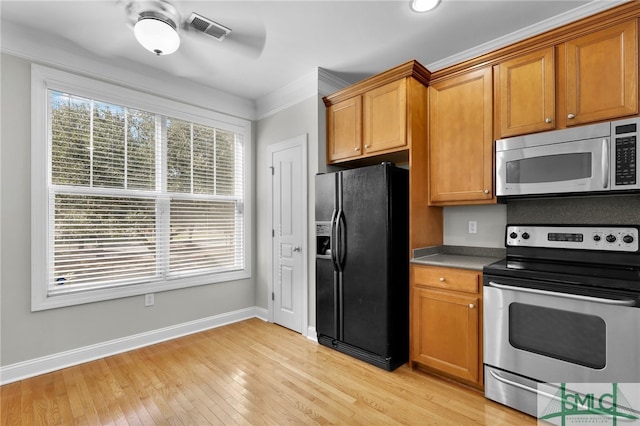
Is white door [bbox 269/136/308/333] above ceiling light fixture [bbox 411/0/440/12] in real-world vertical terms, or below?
below

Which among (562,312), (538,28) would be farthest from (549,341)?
(538,28)

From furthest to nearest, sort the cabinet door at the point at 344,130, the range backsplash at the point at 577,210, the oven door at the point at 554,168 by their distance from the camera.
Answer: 1. the cabinet door at the point at 344,130
2. the range backsplash at the point at 577,210
3. the oven door at the point at 554,168

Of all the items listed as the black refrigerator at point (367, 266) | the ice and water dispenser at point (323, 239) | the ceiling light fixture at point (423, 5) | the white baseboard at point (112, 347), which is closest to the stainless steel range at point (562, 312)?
the black refrigerator at point (367, 266)

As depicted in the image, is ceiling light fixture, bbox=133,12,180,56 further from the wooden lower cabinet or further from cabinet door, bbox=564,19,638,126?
cabinet door, bbox=564,19,638,126

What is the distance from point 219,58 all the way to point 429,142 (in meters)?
2.07

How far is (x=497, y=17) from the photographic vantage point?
2.32m

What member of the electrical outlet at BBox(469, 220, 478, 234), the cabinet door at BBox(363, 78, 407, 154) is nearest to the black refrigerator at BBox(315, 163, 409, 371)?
the cabinet door at BBox(363, 78, 407, 154)

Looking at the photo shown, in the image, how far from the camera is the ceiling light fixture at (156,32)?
6.86ft

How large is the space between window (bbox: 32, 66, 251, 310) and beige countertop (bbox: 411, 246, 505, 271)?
2.25m

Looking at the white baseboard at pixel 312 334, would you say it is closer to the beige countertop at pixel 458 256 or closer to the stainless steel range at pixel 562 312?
the beige countertop at pixel 458 256

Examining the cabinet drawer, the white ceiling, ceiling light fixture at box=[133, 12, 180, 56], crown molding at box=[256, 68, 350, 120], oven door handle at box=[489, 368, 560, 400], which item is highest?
the white ceiling

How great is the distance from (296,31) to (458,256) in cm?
232

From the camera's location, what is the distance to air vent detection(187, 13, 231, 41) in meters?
2.30

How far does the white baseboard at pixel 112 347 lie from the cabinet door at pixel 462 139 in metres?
2.57
